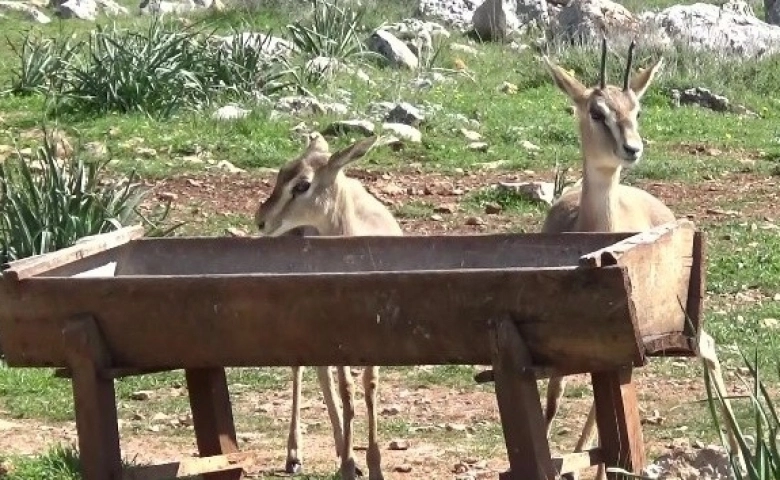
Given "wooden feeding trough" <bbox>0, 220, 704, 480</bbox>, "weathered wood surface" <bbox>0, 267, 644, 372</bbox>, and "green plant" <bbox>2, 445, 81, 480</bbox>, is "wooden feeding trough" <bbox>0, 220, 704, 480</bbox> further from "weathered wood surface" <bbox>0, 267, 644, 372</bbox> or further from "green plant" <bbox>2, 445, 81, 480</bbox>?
"green plant" <bbox>2, 445, 81, 480</bbox>

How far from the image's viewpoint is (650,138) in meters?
17.0

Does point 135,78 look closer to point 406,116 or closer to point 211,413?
point 406,116

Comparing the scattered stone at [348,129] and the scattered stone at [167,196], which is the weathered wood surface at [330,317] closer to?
the scattered stone at [167,196]

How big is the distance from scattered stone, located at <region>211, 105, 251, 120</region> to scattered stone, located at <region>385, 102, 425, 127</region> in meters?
1.40

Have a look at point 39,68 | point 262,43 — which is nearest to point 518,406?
point 262,43

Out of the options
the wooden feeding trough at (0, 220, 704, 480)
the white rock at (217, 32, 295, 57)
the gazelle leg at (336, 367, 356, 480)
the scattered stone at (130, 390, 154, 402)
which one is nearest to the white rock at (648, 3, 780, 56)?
the white rock at (217, 32, 295, 57)

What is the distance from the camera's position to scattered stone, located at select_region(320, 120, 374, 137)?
15688 mm

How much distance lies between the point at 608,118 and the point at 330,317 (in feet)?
12.7

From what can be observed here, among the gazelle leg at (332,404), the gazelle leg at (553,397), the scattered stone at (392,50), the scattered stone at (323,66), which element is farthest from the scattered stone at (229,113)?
the gazelle leg at (553,397)

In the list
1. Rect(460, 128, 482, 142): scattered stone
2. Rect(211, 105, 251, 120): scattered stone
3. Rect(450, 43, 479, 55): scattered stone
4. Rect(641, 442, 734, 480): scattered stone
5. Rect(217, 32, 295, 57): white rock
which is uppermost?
Rect(450, 43, 479, 55): scattered stone

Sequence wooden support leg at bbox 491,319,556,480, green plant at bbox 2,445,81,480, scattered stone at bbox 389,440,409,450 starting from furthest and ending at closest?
1. scattered stone at bbox 389,440,409,450
2. green plant at bbox 2,445,81,480
3. wooden support leg at bbox 491,319,556,480

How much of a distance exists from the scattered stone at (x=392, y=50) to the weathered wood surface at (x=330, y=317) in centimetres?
1436

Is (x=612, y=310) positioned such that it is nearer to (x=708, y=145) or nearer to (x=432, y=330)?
(x=432, y=330)

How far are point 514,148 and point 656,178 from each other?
5.46ft
